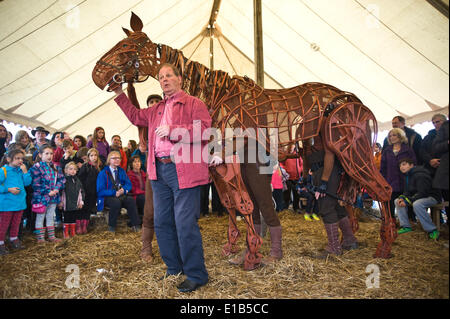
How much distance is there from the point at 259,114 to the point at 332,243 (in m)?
1.54

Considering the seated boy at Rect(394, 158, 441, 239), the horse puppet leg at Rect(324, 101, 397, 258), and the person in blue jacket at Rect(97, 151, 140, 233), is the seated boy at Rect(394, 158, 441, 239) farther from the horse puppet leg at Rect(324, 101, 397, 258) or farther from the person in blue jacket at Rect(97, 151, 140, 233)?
the person in blue jacket at Rect(97, 151, 140, 233)

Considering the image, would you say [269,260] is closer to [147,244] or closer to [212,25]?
[147,244]

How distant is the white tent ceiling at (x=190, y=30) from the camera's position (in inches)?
148

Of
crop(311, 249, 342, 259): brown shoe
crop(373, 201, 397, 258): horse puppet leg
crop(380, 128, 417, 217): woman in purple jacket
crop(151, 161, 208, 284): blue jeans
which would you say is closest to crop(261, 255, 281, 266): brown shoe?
crop(311, 249, 342, 259): brown shoe

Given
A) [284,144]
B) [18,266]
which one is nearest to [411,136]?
[284,144]

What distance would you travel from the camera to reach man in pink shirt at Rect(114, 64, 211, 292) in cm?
184

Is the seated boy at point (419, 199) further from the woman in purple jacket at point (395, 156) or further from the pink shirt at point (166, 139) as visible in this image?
the pink shirt at point (166, 139)

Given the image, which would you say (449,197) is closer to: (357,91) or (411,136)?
(411,136)

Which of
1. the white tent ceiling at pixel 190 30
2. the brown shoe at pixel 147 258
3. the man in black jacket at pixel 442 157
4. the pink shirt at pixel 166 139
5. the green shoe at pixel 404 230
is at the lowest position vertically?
the brown shoe at pixel 147 258

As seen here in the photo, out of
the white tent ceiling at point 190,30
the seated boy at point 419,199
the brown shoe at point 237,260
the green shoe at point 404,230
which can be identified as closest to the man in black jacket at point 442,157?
the seated boy at point 419,199

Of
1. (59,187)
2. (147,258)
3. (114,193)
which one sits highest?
(59,187)

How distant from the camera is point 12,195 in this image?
9.53ft

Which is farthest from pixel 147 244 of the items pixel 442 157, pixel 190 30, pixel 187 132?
pixel 190 30

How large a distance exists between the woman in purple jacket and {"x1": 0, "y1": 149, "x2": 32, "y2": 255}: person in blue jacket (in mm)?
4484
